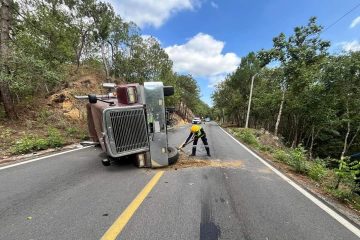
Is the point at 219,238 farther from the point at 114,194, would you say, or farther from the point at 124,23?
the point at 124,23

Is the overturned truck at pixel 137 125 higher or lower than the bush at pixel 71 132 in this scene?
higher

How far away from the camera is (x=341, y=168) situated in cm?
570

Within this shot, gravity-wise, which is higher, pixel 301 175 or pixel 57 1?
pixel 57 1

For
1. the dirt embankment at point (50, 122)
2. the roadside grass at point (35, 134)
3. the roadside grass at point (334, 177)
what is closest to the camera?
the roadside grass at point (334, 177)

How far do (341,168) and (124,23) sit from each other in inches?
1149

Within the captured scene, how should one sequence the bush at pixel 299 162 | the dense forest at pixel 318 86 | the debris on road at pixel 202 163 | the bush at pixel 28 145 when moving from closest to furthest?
the debris on road at pixel 202 163 < the bush at pixel 299 162 < the bush at pixel 28 145 < the dense forest at pixel 318 86

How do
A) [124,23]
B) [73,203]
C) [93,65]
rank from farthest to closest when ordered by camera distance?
[93,65] < [124,23] < [73,203]

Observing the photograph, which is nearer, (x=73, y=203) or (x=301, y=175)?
(x=73, y=203)

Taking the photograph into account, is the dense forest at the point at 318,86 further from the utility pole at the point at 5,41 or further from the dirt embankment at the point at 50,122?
the utility pole at the point at 5,41

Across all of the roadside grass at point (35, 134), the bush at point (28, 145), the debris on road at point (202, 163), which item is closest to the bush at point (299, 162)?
the debris on road at point (202, 163)

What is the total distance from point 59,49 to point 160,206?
18460 mm

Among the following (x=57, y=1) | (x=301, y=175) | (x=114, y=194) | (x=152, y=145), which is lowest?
(x=301, y=175)

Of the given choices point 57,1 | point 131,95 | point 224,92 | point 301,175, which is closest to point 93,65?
point 57,1

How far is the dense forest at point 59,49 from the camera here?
12156mm
